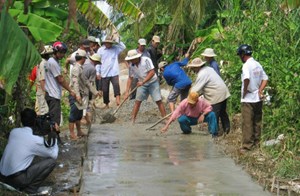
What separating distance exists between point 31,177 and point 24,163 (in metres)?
0.19

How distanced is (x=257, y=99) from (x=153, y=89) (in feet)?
13.5

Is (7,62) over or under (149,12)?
under

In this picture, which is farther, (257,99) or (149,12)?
(149,12)

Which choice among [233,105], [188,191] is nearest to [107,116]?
[233,105]

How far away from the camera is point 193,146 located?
11.9 m

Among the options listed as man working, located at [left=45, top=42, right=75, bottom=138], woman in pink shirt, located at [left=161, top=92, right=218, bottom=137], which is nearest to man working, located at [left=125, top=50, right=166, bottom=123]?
woman in pink shirt, located at [left=161, top=92, right=218, bottom=137]

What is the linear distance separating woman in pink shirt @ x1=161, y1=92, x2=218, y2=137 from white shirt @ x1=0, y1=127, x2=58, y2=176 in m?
4.34

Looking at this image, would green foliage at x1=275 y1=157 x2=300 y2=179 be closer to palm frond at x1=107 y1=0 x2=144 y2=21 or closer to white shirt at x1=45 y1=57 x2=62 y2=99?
white shirt at x1=45 y1=57 x2=62 y2=99

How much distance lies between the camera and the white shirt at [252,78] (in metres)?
11.2

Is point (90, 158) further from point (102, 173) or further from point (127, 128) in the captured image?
point (127, 128)

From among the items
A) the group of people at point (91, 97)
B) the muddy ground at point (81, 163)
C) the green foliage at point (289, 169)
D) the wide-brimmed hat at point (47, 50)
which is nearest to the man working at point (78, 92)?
the group of people at point (91, 97)

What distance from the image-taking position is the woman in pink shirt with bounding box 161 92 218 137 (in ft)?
41.8

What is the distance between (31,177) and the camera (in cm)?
872

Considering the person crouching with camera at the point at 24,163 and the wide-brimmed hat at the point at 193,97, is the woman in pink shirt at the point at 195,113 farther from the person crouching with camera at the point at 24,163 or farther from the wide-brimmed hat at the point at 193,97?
the person crouching with camera at the point at 24,163
